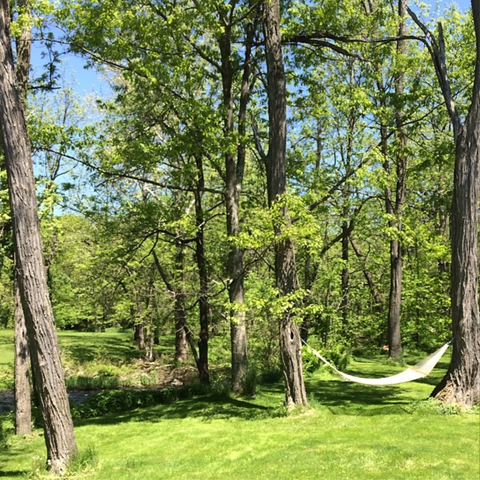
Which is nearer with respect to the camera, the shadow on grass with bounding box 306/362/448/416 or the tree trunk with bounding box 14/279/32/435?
the shadow on grass with bounding box 306/362/448/416

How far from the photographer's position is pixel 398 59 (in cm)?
1130

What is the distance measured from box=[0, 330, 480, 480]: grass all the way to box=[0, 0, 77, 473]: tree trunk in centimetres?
50

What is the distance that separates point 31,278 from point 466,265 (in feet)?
21.5

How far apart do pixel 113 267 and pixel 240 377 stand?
475 centimetres

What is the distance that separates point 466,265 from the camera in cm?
791

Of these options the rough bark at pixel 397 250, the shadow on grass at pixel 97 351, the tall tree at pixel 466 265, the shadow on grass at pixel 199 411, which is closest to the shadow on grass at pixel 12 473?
the shadow on grass at pixel 199 411

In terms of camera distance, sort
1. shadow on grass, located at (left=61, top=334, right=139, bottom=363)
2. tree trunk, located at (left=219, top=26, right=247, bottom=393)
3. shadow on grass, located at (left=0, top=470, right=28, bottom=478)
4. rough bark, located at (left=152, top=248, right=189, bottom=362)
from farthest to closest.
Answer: shadow on grass, located at (left=61, top=334, right=139, bottom=363) < rough bark, located at (left=152, top=248, right=189, bottom=362) < tree trunk, located at (left=219, top=26, right=247, bottom=393) < shadow on grass, located at (left=0, top=470, right=28, bottom=478)

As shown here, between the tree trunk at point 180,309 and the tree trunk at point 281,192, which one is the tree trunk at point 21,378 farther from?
the tree trunk at point 281,192

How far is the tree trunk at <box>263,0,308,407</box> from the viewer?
8.70m

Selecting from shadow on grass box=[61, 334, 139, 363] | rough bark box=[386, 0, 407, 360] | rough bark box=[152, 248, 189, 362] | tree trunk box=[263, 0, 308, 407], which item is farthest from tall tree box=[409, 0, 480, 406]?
shadow on grass box=[61, 334, 139, 363]

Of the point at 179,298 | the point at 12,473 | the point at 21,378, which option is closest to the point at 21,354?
the point at 21,378

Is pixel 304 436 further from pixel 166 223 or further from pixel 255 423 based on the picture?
pixel 166 223

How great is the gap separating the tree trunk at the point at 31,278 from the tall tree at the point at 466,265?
5718mm

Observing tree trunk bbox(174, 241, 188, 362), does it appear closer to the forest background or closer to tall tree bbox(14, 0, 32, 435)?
the forest background
